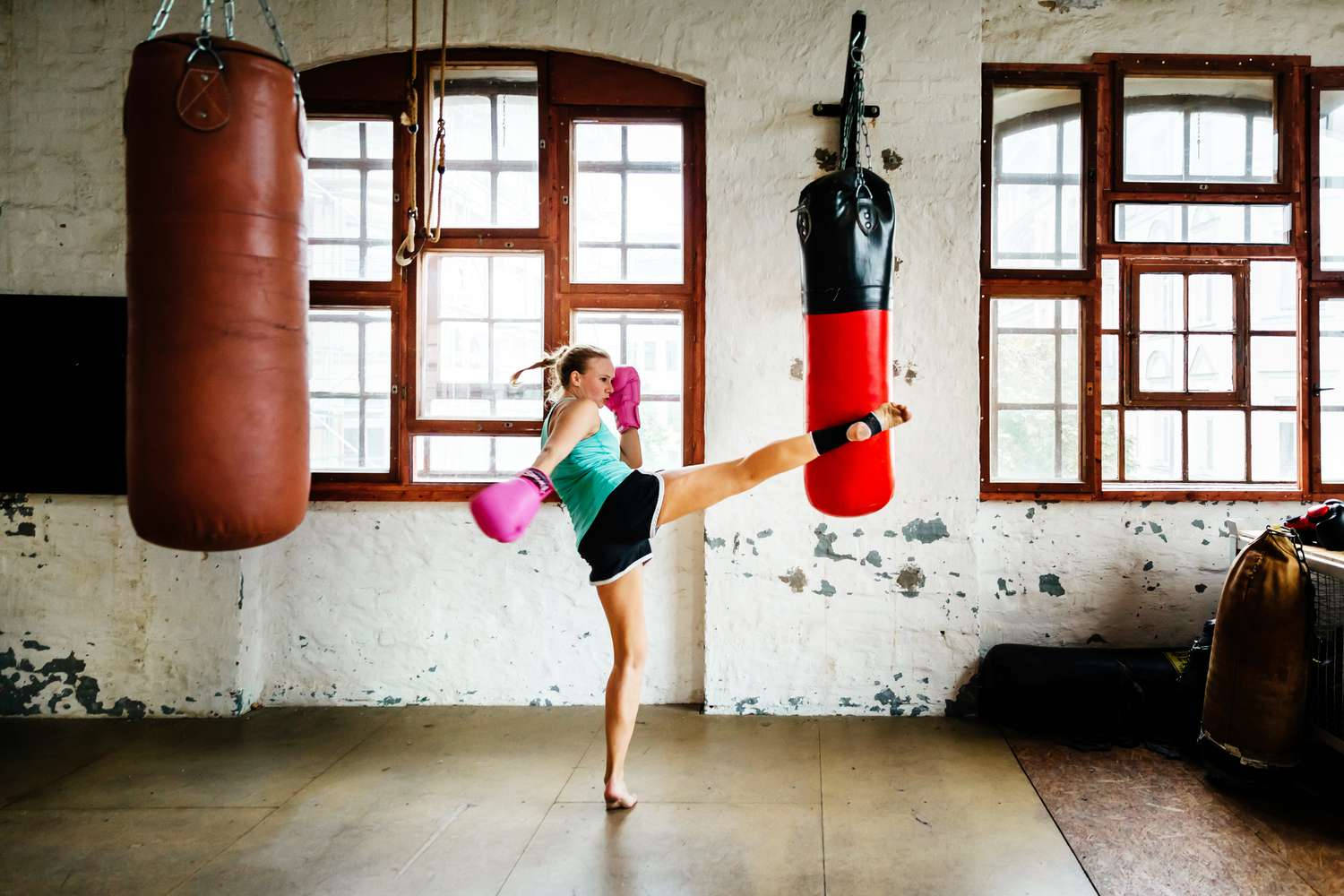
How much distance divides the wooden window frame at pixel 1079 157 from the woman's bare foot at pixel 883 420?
168cm

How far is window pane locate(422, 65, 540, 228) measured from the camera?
12.1 feet

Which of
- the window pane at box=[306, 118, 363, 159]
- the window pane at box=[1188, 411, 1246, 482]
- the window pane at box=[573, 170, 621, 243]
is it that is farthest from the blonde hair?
the window pane at box=[1188, 411, 1246, 482]

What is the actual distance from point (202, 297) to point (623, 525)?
1320 mm

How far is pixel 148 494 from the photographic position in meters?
1.79

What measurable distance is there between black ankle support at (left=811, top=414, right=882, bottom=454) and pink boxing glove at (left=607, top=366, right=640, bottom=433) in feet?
2.82

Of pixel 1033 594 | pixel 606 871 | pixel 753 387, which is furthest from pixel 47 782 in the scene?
pixel 1033 594

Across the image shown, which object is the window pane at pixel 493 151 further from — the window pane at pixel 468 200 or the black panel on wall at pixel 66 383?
the black panel on wall at pixel 66 383

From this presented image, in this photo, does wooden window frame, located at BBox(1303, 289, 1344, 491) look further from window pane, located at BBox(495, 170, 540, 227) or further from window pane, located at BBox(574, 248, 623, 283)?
window pane, located at BBox(495, 170, 540, 227)

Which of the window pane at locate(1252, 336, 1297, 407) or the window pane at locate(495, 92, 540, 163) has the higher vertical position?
the window pane at locate(495, 92, 540, 163)

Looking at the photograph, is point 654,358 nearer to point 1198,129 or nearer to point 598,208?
point 598,208

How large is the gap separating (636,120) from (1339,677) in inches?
137

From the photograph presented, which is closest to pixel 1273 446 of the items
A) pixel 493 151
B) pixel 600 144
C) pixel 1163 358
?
pixel 1163 358

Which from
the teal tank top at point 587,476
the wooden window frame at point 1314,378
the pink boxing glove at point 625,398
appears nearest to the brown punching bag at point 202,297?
the teal tank top at point 587,476

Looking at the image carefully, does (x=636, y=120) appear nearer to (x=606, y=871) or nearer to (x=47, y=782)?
(x=606, y=871)
